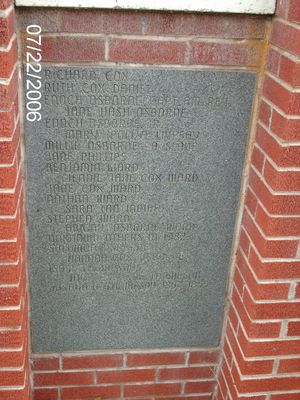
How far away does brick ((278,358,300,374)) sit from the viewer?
2.30 m

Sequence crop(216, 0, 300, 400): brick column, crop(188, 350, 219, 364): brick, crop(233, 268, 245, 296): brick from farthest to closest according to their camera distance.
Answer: crop(188, 350, 219, 364): brick → crop(233, 268, 245, 296): brick → crop(216, 0, 300, 400): brick column

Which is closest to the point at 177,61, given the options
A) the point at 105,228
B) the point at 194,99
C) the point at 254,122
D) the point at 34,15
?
the point at 194,99

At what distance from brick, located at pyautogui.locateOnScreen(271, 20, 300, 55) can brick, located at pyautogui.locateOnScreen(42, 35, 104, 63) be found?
0.66 meters

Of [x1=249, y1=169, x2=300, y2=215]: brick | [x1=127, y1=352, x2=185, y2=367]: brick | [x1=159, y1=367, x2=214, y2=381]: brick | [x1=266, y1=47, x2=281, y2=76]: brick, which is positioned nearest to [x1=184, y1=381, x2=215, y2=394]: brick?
[x1=159, y1=367, x2=214, y2=381]: brick

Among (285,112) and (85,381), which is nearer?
(285,112)

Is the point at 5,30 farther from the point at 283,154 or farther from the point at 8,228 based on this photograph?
the point at 283,154

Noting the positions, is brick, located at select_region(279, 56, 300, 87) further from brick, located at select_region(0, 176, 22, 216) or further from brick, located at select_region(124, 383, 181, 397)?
brick, located at select_region(124, 383, 181, 397)

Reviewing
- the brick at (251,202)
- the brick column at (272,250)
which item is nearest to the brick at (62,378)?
the brick column at (272,250)

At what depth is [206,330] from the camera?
8.48ft

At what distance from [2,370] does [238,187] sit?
126 cm

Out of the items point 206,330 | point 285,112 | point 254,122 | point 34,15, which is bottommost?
point 206,330

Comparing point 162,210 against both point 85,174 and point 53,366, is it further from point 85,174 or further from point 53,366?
point 53,366

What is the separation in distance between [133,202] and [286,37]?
0.91 metres

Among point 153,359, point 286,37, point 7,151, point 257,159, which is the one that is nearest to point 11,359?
point 153,359
